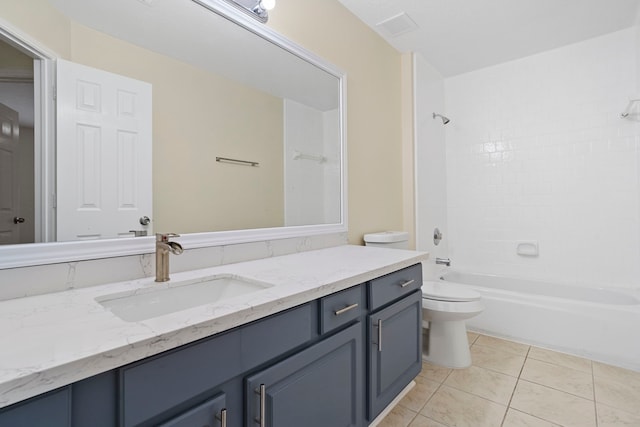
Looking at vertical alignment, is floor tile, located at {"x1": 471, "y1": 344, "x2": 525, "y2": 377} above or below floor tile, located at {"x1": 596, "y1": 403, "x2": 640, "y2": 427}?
above

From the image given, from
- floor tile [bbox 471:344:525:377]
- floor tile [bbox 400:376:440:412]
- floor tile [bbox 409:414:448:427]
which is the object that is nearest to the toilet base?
floor tile [bbox 471:344:525:377]

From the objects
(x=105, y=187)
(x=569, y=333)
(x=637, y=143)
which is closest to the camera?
(x=105, y=187)

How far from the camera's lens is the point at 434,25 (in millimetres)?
2342

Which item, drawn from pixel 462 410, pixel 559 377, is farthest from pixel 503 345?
pixel 462 410

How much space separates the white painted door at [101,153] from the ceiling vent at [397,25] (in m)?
1.83

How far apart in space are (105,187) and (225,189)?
0.46m

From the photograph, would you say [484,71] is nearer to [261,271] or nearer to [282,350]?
[261,271]

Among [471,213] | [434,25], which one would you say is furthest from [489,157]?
[434,25]

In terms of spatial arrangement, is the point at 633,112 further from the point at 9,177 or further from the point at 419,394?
the point at 9,177

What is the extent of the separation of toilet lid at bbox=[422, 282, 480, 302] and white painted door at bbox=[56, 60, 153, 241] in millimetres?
1705

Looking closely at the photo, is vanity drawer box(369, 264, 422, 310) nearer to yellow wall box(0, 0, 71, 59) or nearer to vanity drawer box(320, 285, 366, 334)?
vanity drawer box(320, 285, 366, 334)

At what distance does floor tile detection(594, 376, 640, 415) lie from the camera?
163cm

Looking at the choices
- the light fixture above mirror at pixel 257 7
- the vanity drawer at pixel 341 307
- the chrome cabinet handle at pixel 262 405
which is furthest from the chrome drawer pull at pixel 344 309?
the light fixture above mirror at pixel 257 7

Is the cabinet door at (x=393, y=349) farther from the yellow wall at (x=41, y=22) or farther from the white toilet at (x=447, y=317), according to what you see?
the yellow wall at (x=41, y=22)
